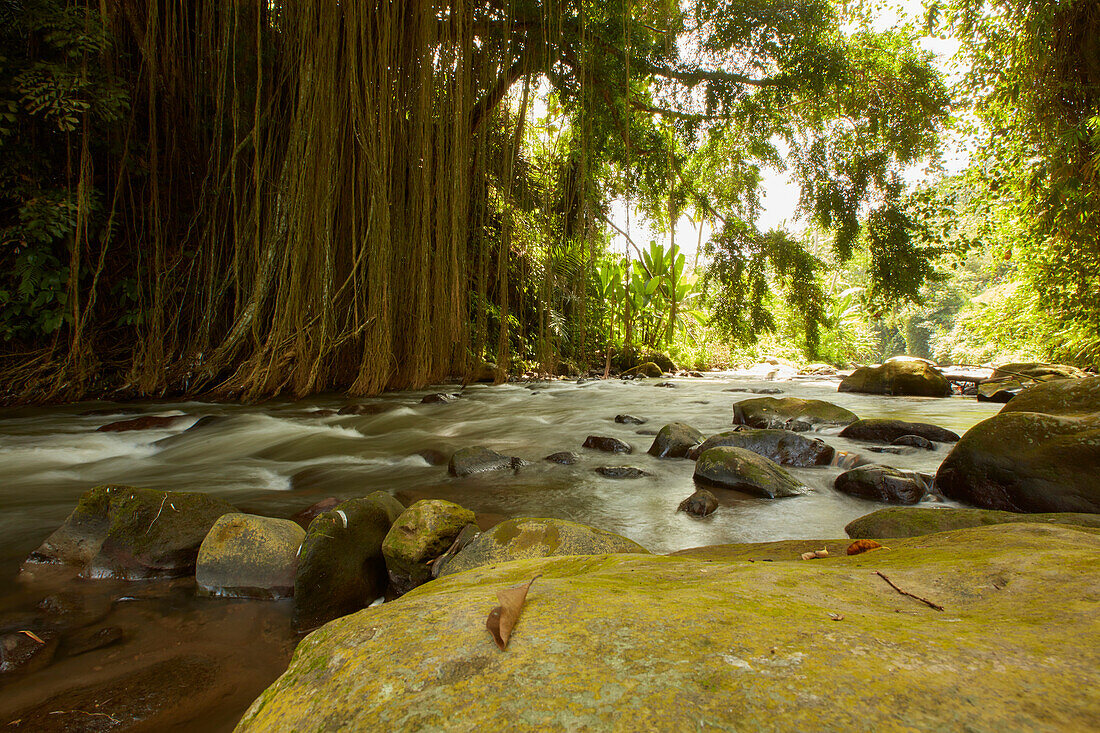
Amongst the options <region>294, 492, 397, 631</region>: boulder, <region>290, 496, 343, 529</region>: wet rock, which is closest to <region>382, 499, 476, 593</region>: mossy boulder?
<region>294, 492, 397, 631</region>: boulder

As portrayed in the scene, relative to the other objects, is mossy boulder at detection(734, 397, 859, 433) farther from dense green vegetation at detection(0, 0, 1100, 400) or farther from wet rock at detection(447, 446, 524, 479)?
wet rock at detection(447, 446, 524, 479)

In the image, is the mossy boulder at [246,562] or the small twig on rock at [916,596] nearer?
the small twig on rock at [916,596]

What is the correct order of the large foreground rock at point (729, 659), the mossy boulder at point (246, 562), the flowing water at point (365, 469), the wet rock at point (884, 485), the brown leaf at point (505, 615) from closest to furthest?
the large foreground rock at point (729, 659) < the brown leaf at point (505, 615) < the mossy boulder at point (246, 562) < the flowing water at point (365, 469) < the wet rock at point (884, 485)

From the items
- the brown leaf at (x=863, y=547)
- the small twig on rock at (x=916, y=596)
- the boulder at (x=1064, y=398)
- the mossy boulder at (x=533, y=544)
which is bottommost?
the mossy boulder at (x=533, y=544)

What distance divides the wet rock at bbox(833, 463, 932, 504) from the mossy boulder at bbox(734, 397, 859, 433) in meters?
1.38

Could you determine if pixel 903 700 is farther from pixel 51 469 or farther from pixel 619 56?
pixel 619 56

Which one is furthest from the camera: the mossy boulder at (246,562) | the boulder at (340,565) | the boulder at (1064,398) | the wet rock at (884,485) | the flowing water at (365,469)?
the boulder at (1064,398)

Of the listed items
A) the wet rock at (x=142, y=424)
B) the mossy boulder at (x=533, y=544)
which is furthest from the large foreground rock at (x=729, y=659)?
the wet rock at (x=142, y=424)

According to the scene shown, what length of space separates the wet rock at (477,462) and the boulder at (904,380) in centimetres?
528

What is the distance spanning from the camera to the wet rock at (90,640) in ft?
3.91

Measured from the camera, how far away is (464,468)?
2.81m

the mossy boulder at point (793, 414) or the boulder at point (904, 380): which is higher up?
the boulder at point (904, 380)

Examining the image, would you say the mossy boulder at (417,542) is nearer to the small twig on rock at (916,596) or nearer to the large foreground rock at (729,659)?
the large foreground rock at (729,659)

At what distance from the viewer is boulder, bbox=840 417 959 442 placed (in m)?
3.31
